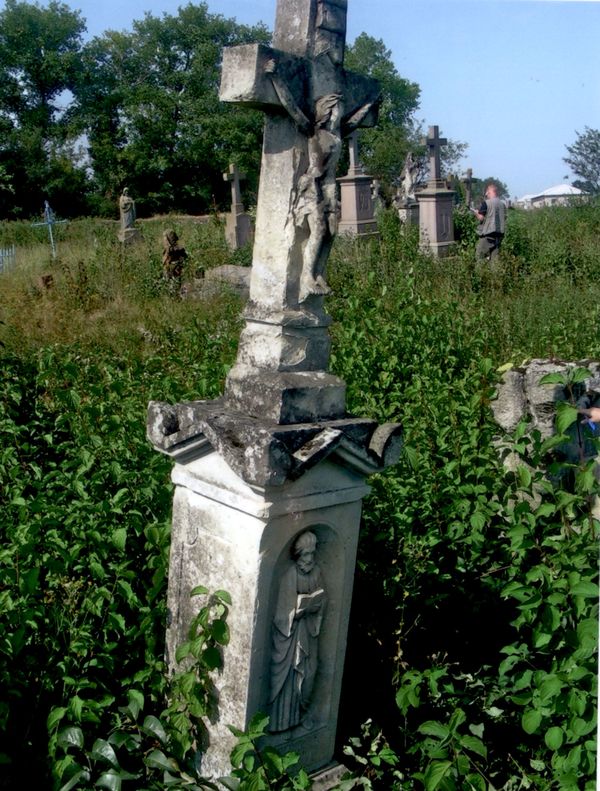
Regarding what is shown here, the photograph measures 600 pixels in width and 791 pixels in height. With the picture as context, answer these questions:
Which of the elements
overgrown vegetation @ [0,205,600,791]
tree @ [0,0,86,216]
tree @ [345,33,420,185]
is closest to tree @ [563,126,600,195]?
tree @ [345,33,420,185]

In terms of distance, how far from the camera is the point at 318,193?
2979 millimetres

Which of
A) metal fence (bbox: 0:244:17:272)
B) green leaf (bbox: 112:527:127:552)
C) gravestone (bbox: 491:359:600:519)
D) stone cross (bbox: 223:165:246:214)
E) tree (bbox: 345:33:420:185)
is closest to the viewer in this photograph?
green leaf (bbox: 112:527:127:552)

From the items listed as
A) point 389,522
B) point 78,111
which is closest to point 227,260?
point 389,522

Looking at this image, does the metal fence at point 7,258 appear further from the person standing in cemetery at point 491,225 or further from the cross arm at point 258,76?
the cross arm at point 258,76

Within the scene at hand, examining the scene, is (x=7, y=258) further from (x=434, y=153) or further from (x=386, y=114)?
(x=386, y=114)

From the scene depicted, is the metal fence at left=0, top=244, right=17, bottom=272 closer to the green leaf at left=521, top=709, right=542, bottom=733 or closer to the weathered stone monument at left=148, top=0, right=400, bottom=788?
the weathered stone monument at left=148, top=0, right=400, bottom=788

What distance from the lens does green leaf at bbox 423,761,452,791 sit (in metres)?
2.71

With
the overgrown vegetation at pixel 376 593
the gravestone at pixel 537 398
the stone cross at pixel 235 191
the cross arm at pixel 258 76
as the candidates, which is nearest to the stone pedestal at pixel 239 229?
the stone cross at pixel 235 191

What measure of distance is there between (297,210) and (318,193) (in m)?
0.10

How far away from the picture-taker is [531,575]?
10.5 ft

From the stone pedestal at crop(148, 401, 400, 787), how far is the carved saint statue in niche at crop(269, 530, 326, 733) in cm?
2

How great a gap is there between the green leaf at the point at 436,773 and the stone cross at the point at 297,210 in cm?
125

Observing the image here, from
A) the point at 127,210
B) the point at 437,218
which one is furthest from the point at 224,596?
the point at 127,210

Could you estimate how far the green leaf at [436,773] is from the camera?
2.71 meters
